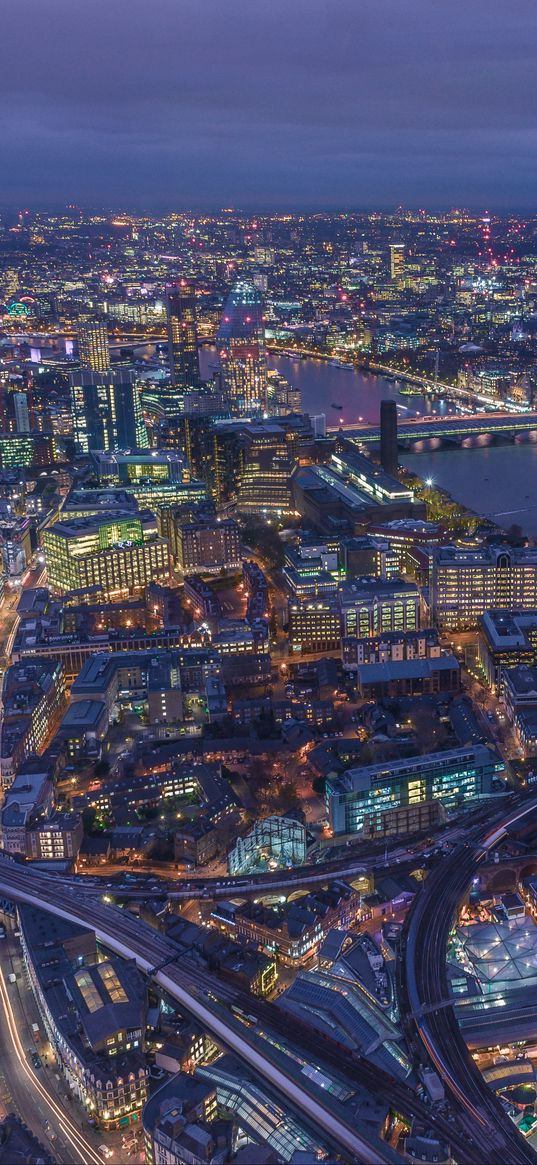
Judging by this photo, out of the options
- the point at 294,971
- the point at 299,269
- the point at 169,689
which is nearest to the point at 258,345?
the point at 169,689

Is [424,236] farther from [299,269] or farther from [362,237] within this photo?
[299,269]

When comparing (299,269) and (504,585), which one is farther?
(299,269)

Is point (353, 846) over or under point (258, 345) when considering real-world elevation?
under

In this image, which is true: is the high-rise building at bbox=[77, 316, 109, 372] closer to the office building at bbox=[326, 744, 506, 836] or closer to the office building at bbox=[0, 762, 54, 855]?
the office building at bbox=[0, 762, 54, 855]

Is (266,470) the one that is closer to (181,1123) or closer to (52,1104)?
(52,1104)

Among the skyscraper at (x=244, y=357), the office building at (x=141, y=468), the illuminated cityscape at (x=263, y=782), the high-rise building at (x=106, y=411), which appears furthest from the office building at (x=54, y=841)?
the skyscraper at (x=244, y=357)

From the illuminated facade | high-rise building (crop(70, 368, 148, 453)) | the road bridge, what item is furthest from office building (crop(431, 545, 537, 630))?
high-rise building (crop(70, 368, 148, 453))

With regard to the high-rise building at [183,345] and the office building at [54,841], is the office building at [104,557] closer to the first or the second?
the office building at [54,841]

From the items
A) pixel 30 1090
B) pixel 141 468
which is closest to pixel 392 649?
pixel 30 1090
